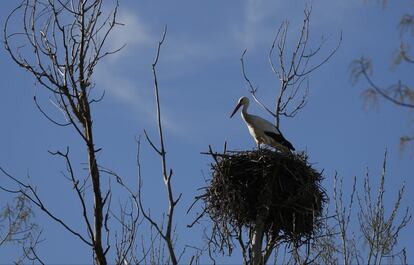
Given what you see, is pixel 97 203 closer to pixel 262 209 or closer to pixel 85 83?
pixel 85 83

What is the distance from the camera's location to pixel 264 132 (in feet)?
35.4

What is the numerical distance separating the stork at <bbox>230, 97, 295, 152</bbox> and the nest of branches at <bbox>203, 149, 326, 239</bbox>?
4.28 feet

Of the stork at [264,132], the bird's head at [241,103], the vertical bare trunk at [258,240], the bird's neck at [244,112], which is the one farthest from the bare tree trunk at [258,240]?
the bird's head at [241,103]

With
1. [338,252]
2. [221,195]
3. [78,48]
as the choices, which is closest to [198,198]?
[221,195]

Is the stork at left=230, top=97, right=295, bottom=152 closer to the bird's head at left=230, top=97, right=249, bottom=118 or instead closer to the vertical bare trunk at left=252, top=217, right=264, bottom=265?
the bird's head at left=230, top=97, right=249, bottom=118

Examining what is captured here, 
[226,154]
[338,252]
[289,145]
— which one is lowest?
[338,252]

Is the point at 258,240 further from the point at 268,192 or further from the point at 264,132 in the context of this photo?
the point at 264,132

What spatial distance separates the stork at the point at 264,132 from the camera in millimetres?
10469

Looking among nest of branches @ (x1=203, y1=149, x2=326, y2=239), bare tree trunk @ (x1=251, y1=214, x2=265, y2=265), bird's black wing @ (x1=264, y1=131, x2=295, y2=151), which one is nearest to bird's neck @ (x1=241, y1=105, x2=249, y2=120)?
bird's black wing @ (x1=264, y1=131, x2=295, y2=151)

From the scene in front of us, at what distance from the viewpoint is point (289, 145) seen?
10.5m

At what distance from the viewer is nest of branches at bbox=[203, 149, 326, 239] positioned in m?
8.34

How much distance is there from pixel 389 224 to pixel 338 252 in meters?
0.61

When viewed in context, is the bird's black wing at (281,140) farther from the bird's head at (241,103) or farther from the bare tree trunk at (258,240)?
the bare tree trunk at (258,240)

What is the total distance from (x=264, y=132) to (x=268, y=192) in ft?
7.89
